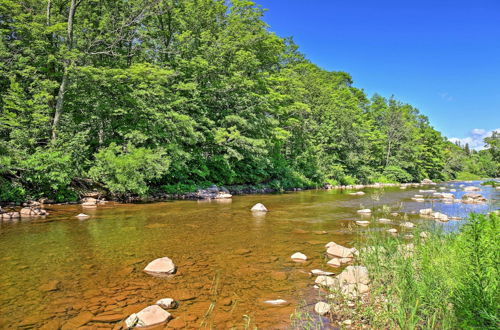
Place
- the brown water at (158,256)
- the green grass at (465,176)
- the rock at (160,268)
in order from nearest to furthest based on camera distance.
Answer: the brown water at (158,256) → the rock at (160,268) → the green grass at (465,176)

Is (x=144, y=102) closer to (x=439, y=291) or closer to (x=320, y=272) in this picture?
(x=320, y=272)

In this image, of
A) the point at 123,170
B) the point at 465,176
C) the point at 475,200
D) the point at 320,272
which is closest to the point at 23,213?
the point at 123,170

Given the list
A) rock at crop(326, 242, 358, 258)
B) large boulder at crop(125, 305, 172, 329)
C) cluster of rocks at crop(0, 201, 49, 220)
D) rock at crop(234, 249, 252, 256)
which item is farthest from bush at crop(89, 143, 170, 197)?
large boulder at crop(125, 305, 172, 329)

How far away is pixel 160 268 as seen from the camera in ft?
19.8

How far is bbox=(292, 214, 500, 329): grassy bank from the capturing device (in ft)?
9.29

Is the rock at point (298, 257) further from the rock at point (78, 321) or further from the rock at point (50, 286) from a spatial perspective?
the rock at point (50, 286)

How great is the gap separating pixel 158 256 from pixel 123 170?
9854 millimetres

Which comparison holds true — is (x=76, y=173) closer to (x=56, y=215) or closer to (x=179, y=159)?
(x=56, y=215)

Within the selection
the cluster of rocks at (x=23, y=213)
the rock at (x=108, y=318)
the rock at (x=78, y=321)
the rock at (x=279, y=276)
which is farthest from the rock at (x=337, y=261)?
the cluster of rocks at (x=23, y=213)

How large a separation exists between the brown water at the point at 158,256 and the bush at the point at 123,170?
4278 mm

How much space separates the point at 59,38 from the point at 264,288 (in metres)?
21.0

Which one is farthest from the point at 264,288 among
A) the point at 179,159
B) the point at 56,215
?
the point at 179,159

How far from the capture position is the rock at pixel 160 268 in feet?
19.6

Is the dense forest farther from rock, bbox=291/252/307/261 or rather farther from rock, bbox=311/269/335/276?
rock, bbox=311/269/335/276
